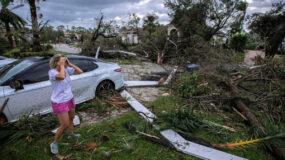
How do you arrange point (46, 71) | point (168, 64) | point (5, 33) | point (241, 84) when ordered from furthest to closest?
point (5, 33) → point (168, 64) → point (241, 84) → point (46, 71)

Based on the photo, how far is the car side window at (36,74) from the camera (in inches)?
269

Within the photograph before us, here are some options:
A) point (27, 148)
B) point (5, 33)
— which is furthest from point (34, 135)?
point (5, 33)

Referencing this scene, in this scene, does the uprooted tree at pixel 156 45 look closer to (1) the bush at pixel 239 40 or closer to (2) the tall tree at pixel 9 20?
(1) the bush at pixel 239 40

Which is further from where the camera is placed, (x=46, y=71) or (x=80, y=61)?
(x=80, y=61)

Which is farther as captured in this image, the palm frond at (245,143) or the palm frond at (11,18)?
the palm frond at (11,18)

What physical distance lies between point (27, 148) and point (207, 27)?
74.4 feet

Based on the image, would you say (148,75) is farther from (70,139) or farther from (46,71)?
(70,139)

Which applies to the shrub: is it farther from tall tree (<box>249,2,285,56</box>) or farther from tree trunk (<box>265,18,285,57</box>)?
tall tree (<box>249,2,285,56</box>)

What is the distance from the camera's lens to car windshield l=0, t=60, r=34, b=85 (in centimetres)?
689

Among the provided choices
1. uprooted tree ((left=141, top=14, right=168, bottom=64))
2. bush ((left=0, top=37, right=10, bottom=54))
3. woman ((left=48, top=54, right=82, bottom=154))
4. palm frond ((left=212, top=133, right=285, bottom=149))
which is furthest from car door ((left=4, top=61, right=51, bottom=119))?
bush ((left=0, top=37, right=10, bottom=54))

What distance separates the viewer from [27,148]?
229 inches

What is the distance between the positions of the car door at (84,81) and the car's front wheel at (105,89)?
29 cm

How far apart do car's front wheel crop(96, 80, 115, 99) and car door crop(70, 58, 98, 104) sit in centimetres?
29

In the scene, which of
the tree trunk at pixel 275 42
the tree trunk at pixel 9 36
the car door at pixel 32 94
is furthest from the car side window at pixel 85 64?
the tree trunk at pixel 9 36
